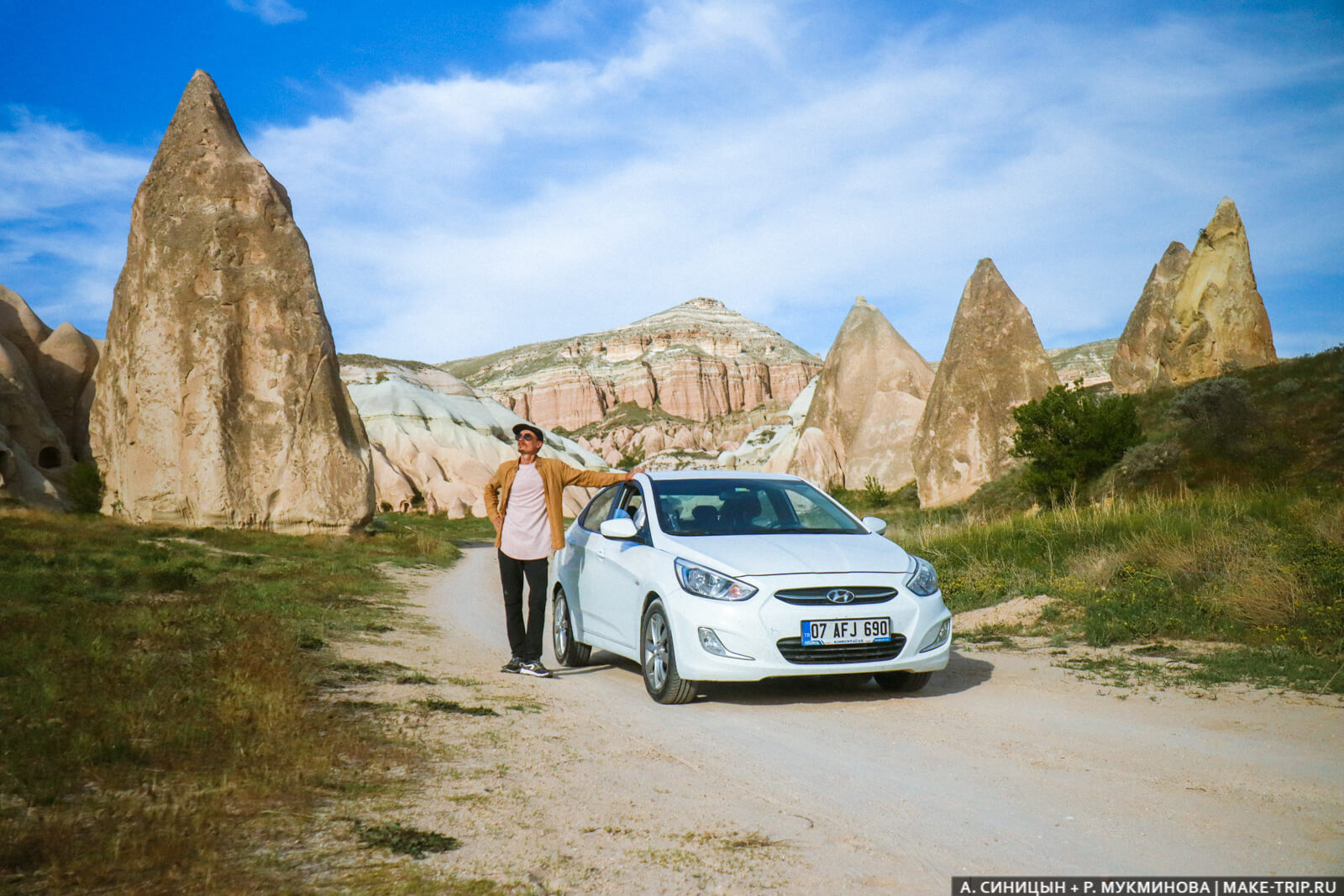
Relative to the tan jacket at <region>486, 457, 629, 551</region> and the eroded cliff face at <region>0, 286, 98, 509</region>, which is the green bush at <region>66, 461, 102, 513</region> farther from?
the tan jacket at <region>486, 457, 629, 551</region>

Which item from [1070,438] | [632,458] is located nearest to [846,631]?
[1070,438]

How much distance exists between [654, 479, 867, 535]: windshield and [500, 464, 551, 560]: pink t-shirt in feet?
3.11

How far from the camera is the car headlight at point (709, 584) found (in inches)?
253

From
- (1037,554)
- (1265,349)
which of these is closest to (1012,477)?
(1265,349)

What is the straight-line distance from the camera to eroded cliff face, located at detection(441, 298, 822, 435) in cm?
15088

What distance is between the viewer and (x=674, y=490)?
7980 millimetres

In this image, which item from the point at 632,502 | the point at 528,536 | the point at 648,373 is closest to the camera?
the point at 528,536

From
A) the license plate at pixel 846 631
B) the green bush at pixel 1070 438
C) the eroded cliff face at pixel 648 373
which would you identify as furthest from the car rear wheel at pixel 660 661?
the eroded cliff face at pixel 648 373

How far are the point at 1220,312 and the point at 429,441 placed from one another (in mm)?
44906

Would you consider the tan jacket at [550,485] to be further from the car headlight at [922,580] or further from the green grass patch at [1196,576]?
the green grass patch at [1196,576]

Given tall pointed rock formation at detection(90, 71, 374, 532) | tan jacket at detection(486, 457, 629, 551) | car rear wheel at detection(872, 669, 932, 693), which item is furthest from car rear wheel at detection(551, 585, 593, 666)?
tall pointed rock formation at detection(90, 71, 374, 532)

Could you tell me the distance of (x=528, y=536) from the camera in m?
7.97

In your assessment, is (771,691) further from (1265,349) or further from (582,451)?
(582,451)

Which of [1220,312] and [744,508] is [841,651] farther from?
[1220,312]
